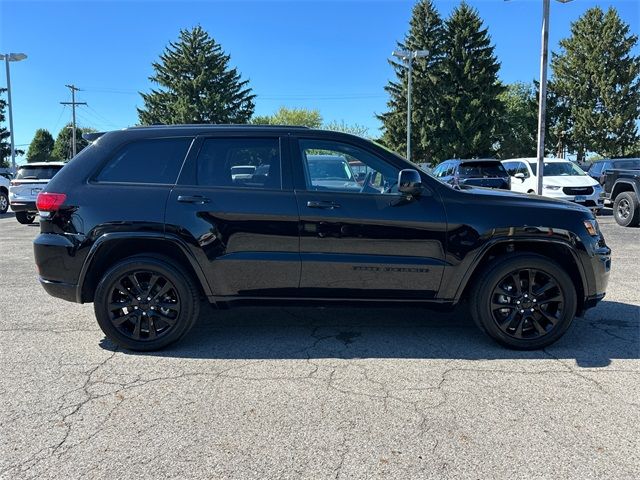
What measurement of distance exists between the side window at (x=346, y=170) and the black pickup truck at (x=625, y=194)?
32.2 feet

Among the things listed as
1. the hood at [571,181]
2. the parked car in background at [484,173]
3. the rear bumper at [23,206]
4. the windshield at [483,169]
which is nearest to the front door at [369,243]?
the rear bumper at [23,206]

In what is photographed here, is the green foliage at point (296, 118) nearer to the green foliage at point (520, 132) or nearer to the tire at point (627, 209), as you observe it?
the green foliage at point (520, 132)

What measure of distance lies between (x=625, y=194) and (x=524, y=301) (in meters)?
9.83

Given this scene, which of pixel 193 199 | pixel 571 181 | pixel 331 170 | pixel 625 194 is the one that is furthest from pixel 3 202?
pixel 625 194

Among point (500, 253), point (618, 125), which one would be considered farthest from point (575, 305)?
point (618, 125)

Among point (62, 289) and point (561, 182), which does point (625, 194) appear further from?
point (62, 289)

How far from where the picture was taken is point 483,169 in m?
16.5

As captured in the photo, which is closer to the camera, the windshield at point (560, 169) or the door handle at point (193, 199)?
the door handle at point (193, 199)

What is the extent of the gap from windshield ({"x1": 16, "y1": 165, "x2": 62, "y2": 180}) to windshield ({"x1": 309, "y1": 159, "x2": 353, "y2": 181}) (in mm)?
12215

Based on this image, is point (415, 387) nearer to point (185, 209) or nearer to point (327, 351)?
point (327, 351)

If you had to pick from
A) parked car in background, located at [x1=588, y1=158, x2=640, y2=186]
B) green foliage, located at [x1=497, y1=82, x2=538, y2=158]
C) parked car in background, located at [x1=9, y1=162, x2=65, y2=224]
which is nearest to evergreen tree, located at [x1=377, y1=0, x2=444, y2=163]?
green foliage, located at [x1=497, y1=82, x2=538, y2=158]

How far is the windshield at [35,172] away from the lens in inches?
547

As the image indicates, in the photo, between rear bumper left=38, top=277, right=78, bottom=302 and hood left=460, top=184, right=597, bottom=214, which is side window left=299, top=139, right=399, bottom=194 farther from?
rear bumper left=38, top=277, right=78, bottom=302

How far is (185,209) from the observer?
13.2 ft
